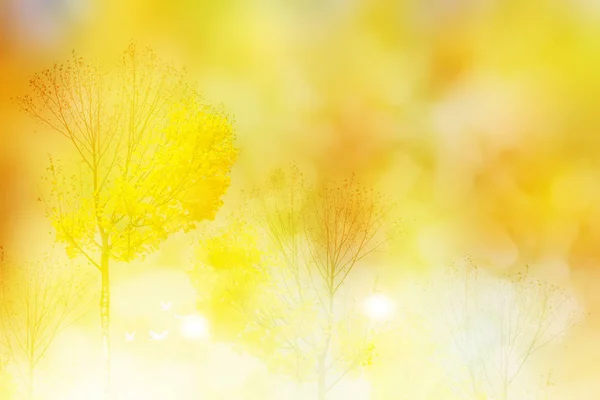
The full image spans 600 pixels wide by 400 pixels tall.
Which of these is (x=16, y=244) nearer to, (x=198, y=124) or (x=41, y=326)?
(x=41, y=326)

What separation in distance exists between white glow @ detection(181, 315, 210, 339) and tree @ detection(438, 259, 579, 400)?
6586 millimetres

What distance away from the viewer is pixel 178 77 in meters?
13.6

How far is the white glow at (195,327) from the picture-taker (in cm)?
1592

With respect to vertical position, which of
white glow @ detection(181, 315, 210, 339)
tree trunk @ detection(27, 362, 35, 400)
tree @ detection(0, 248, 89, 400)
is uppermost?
tree @ detection(0, 248, 89, 400)

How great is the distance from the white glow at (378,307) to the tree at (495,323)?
8.34 feet

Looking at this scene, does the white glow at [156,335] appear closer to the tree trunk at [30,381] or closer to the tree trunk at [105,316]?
the tree trunk at [30,381]

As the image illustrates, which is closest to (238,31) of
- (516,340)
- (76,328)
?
(76,328)

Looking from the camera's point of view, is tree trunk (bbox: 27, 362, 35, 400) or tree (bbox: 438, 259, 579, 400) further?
tree trunk (bbox: 27, 362, 35, 400)

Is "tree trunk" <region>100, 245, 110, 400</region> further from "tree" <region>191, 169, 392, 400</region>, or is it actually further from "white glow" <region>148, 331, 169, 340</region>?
"white glow" <region>148, 331, 169, 340</region>

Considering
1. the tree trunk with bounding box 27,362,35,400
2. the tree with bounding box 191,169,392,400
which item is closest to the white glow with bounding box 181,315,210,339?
the tree with bounding box 191,169,392,400

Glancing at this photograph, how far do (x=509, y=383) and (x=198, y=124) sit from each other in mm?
11071

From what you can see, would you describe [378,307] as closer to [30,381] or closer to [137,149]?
[137,149]

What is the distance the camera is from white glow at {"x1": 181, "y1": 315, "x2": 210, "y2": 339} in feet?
52.2

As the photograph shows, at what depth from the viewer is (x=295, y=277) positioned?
51.5ft
